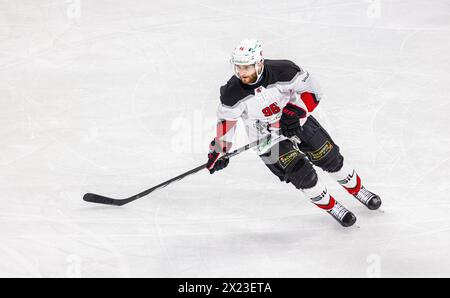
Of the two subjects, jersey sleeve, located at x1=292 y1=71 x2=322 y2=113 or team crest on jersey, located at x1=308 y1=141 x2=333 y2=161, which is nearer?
jersey sleeve, located at x1=292 y1=71 x2=322 y2=113

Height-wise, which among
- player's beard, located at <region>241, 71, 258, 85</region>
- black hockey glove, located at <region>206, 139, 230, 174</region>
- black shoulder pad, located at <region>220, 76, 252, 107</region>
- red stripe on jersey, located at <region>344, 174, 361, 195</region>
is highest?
player's beard, located at <region>241, 71, 258, 85</region>

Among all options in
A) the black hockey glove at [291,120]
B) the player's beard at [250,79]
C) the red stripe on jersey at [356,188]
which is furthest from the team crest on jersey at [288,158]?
the red stripe on jersey at [356,188]

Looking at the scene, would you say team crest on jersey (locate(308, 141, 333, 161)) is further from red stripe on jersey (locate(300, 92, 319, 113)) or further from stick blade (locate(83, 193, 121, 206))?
stick blade (locate(83, 193, 121, 206))

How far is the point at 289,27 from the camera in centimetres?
779

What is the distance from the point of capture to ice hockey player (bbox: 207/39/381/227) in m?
4.54

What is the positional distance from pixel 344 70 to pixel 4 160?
3154mm

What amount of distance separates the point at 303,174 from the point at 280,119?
0.37 m

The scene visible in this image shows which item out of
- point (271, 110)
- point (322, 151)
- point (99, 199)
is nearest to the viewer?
point (271, 110)

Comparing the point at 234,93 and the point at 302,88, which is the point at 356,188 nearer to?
the point at 302,88

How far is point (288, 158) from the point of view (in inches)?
182

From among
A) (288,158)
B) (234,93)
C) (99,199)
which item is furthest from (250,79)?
(99,199)

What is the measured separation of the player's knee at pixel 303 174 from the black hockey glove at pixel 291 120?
19cm

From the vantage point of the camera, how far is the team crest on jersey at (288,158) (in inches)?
182

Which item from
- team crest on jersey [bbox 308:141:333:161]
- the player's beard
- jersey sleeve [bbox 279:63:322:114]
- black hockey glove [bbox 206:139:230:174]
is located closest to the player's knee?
team crest on jersey [bbox 308:141:333:161]
